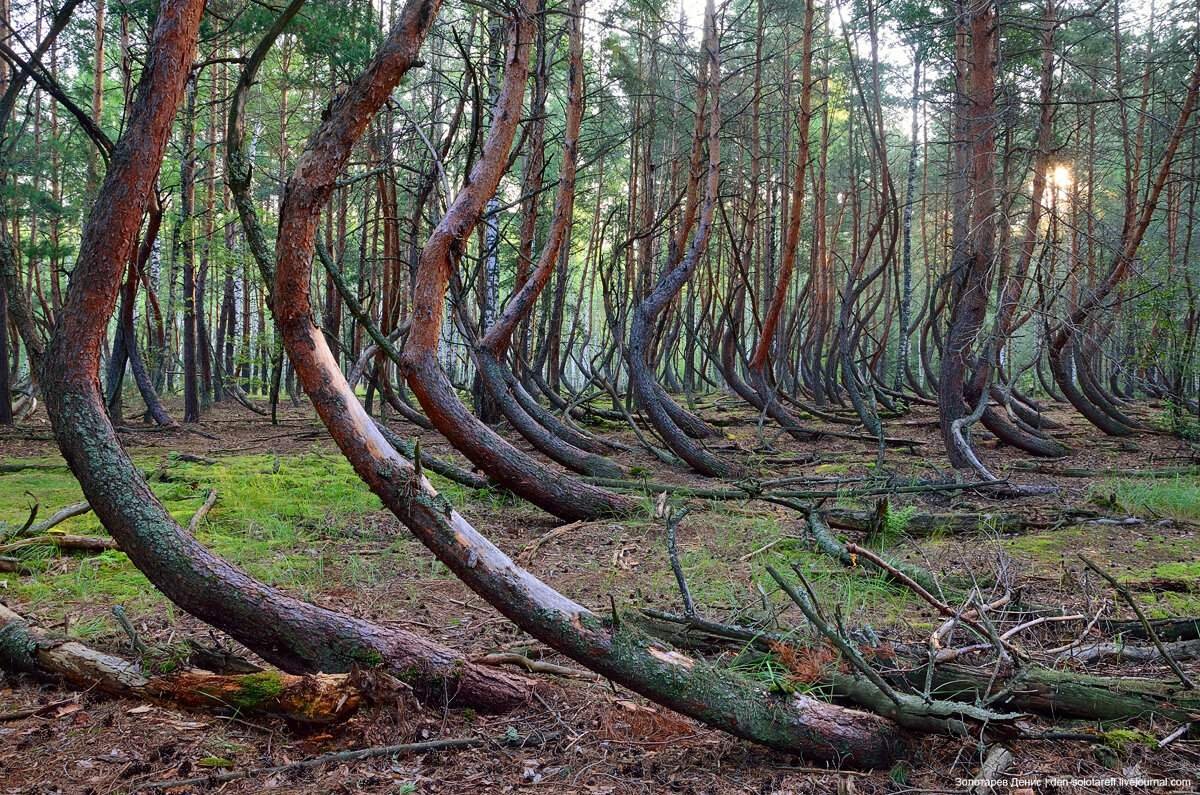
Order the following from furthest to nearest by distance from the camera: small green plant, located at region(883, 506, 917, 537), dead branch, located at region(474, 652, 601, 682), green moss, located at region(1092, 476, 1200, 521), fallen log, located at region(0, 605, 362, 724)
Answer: green moss, located at region(1092, 476, 1200, 521) < small green plant, located at region(883, 506, 917, 537) < dead branch, located at region(474, 652, 601, 682) < fallen log, located at region(0, 605, 362, 724)

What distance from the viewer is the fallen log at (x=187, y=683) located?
2.48 metres

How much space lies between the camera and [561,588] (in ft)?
13.7

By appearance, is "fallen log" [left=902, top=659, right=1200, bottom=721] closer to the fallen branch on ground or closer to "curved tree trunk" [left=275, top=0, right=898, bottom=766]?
"curved tree trunk" [left=275, top=0, right=898, bottom=766]

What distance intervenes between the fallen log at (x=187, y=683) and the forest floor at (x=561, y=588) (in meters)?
0.05

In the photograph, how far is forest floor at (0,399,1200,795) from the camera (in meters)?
2.21

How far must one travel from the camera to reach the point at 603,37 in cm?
1352

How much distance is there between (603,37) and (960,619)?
13284 mm

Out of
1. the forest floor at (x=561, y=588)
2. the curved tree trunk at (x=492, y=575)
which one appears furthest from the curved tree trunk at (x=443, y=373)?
the curved tree trunk at (x=492, y=575)

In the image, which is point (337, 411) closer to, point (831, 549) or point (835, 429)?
point (831, 549)

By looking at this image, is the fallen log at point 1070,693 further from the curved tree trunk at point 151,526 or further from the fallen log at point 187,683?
the fallen log at point 187,683

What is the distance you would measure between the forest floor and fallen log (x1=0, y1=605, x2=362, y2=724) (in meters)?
0.05

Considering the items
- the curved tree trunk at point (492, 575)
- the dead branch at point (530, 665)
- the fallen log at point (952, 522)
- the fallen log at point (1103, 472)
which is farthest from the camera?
the fallen log at point (1103, 472)

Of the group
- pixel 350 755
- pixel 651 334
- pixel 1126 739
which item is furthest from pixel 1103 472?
pixel 350 755

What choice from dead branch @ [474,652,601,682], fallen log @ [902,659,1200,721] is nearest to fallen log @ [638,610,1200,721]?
fallen log @ [902,659,1200,721]
